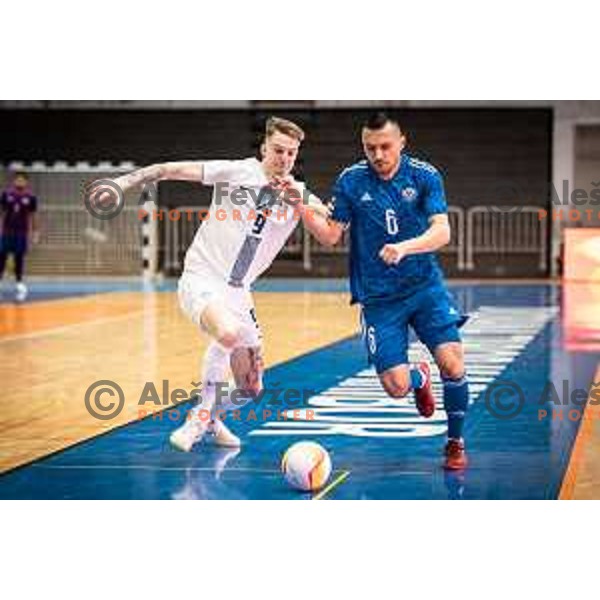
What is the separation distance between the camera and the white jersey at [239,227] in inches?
304

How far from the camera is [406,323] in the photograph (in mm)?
7453

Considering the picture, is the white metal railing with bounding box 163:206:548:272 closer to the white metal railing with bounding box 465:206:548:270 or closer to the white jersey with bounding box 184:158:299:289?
the white metal railing with bounding box 465:206:548:270

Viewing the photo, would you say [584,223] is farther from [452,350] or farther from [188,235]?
[452,350]

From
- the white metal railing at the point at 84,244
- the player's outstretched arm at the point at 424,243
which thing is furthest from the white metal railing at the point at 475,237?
the player's outstretched arm at the point at 424,243

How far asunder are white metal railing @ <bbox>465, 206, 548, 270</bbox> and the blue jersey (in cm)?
2120

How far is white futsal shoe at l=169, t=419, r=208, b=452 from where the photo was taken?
25.4ft

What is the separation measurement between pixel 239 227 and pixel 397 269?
101cm

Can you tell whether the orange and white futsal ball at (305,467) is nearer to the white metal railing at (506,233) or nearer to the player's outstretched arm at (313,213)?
the player's outstretched arm at (313,213)

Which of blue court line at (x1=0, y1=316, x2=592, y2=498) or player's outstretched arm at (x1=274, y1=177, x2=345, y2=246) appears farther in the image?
player's outstretched arm at (x1=274, y1=177, x2=345, y2=246)

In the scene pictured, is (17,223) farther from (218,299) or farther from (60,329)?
(218,299)

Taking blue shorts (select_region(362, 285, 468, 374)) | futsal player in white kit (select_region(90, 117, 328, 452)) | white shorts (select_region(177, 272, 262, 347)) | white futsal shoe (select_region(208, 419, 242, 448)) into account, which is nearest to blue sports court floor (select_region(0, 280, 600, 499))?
white futsal shoe (select_region(208, 419, 242, 448))

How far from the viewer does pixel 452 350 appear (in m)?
7.32
